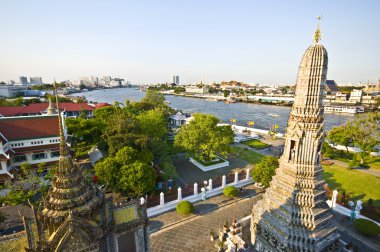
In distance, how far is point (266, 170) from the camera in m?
22.4

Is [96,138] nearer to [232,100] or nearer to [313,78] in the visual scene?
[313,78]

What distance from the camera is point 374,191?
24406mm

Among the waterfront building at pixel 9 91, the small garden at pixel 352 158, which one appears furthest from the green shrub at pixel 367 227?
the waterfront building at pixel 9 91

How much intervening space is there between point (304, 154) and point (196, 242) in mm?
10348

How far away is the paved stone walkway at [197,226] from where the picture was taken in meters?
16.5

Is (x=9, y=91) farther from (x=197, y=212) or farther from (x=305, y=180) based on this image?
(x=305, y=180)

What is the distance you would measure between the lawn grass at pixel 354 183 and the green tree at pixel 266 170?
29.2 feet

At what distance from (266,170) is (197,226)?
9148 millimetres

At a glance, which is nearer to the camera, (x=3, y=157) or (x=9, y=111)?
(x=3, y=157)

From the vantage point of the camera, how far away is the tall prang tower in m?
12.8

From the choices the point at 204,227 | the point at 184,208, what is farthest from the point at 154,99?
the point at 204,227

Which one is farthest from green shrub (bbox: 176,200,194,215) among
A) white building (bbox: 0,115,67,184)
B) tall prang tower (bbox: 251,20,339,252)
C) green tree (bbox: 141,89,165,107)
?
green tree (bbox: 141,89,165,107)

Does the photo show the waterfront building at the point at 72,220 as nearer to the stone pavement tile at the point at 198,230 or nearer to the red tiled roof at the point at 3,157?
the stone pavement tile at the point at 198,230

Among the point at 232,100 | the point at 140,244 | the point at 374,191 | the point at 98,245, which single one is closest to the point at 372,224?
the point at 374,191
